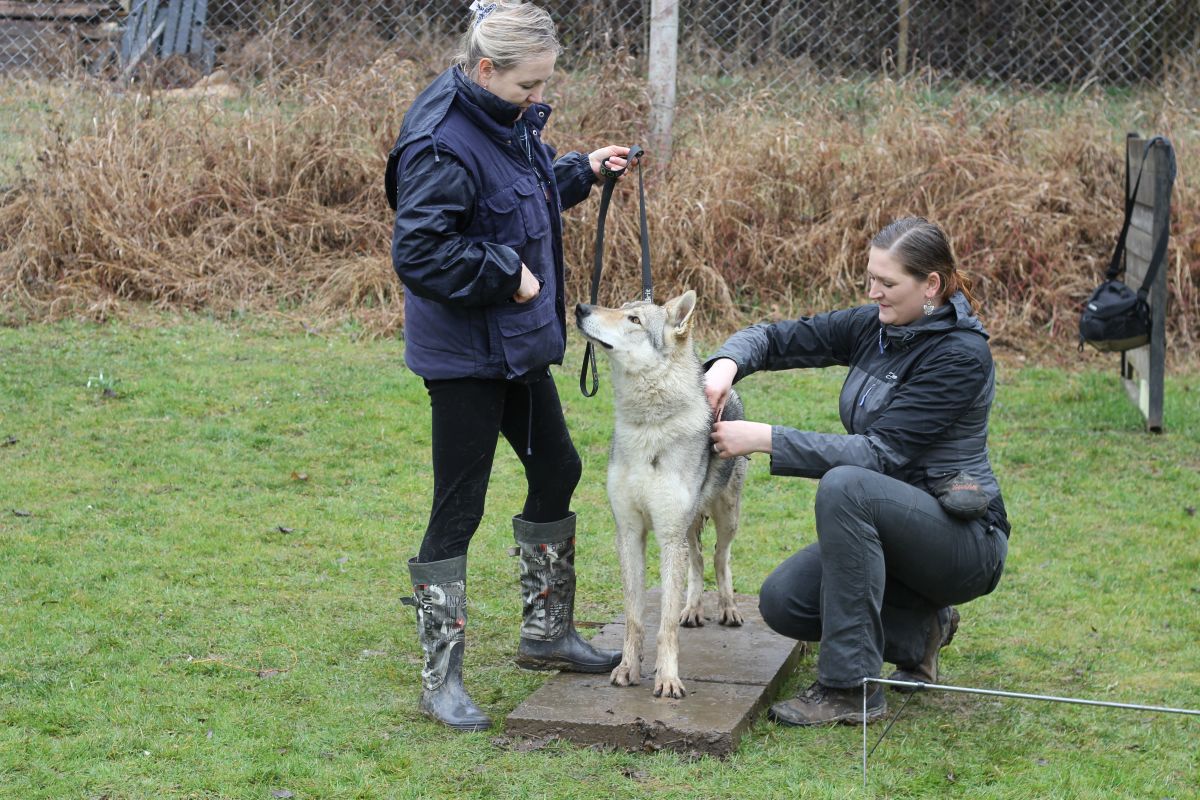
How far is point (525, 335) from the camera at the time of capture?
3.82 metres

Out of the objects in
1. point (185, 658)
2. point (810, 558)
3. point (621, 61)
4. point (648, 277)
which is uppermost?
point (621, 61)

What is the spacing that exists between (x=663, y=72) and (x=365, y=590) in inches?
235

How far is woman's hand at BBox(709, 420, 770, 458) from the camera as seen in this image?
390 cm

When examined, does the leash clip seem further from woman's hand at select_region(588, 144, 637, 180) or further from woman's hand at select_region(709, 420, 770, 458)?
woman's hand at select_region(709, 420, 770, 458)

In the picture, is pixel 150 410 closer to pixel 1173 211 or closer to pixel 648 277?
pixel 648 277

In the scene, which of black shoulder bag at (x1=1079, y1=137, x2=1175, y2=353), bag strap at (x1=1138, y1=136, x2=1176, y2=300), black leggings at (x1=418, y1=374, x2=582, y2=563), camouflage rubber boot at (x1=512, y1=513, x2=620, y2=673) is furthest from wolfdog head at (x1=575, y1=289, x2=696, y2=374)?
bag strap at (x1=1138, y1=136, x2=1176, y2=300)

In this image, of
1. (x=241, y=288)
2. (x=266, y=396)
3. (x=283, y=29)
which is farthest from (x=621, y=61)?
(x=266, y=396)

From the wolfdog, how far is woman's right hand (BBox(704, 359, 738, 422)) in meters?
0.03

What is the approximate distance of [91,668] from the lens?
4320mm

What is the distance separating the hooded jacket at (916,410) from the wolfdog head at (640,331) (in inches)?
11.1

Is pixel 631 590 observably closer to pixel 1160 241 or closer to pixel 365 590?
pixel 365 590

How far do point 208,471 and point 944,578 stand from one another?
165 inches

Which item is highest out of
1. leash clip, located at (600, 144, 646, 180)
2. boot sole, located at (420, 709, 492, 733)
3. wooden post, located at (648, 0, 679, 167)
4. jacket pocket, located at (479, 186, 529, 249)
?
wooden post, located at (648, 0, 679, 167)

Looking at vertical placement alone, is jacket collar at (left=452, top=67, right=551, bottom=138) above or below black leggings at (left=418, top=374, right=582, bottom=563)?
above
